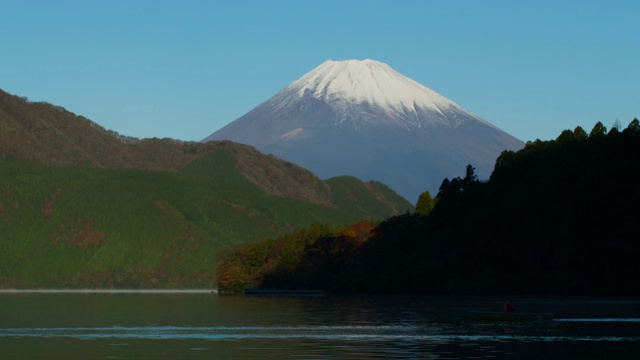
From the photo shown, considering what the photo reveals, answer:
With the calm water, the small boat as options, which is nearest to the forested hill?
the calm water

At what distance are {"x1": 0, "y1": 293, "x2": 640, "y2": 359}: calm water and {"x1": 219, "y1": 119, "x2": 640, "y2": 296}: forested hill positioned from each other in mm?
31561

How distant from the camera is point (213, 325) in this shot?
10319 centimetres

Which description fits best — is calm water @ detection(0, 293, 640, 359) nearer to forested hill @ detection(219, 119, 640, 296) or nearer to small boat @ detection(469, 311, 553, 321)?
small boat @ detection(469, 311, 553, 321)

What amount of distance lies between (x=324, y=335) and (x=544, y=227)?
297 feet

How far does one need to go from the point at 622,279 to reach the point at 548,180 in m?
22.9

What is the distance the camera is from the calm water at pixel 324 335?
7006cm

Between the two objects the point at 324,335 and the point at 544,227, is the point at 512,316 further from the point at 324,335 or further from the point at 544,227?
the point at 544,227

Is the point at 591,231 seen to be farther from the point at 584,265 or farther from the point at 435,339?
the point at 435,339

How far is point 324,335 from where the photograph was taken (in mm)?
87062

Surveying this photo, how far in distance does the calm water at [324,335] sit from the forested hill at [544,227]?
104ft

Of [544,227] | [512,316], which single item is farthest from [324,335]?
[544,227]

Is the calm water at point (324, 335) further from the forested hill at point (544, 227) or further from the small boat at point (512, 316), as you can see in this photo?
the forested hill at point (544, 227)

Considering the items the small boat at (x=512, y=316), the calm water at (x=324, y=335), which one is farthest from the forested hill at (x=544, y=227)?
the small boat at (x=512, y=316)

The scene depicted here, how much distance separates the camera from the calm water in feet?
230
